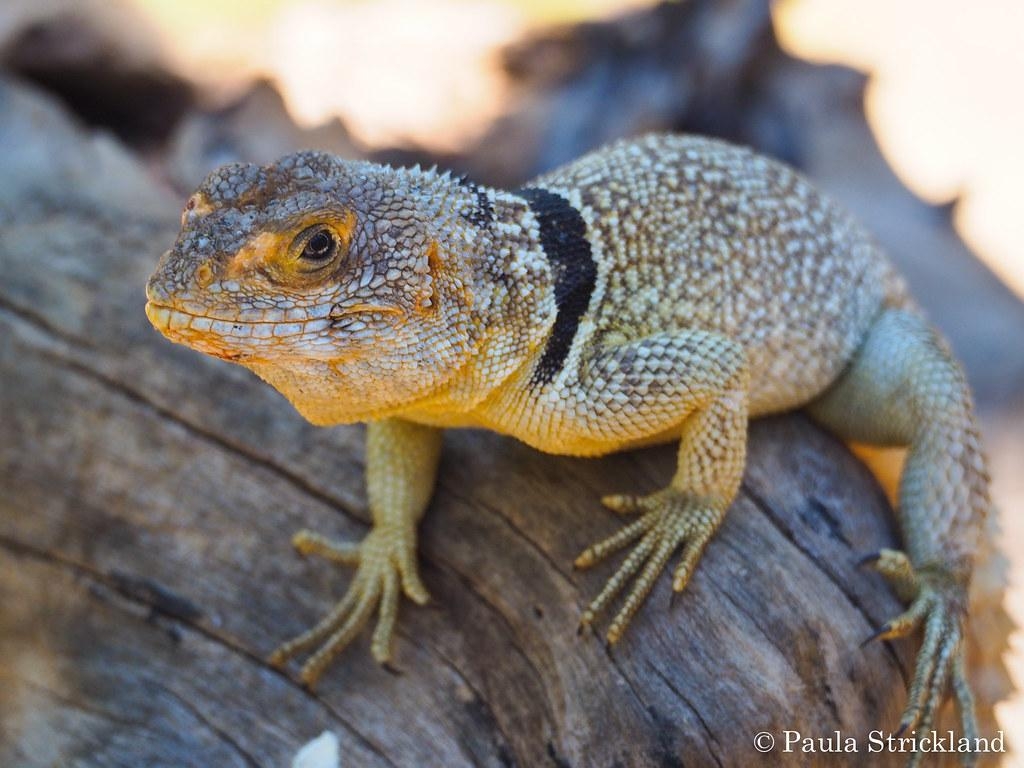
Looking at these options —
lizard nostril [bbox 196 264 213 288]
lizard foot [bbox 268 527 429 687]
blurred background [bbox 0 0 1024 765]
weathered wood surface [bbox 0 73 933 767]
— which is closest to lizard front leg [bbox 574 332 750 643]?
weathered wood surface [bbox 0 73 933 767]

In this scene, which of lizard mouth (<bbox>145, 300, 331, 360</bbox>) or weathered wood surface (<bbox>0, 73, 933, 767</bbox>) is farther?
weathered wood surface (<bbox>0, 73, 933, 767</bbox>)

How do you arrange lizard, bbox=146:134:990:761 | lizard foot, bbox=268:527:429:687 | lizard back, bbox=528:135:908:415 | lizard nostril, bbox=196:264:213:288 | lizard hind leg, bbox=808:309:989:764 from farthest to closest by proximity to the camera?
lizard foot, bbox=268:527:429:687, lizard back, bbox=528:135:908:415, lizard hind leg, bbox=808:309:989:764, lizard, bbox=146:134:990:761, lizard nostril, bbox=196:264:213:288

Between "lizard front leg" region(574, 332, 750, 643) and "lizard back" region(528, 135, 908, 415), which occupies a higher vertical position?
"lizard back" region(528, 135, 908, 415)

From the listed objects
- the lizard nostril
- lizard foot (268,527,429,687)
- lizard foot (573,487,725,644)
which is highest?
the lizard nostril

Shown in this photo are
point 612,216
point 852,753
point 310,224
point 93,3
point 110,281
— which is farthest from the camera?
point 93,3

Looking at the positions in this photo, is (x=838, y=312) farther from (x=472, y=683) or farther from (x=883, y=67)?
(x=883, y=67)

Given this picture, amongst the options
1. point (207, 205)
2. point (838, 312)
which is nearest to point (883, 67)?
point (838, 312)

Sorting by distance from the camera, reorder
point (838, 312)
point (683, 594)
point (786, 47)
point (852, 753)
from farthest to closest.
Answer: point (786, 47) < point (838, 312) < point (683, 594) < point (852, 753)

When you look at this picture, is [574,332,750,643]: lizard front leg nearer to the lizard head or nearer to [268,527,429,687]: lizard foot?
the lizard head
